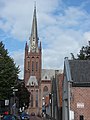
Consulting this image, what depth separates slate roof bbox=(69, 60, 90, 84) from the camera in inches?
1331

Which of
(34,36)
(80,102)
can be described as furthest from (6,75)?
(34,36)

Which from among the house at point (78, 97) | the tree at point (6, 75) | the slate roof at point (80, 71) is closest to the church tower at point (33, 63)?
the tree at point (6, 75)

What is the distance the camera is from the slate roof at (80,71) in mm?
33816

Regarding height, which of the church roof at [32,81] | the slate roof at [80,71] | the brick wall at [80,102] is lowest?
the brick wall at [80,102]

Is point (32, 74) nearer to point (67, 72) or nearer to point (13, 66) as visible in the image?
point (13, 66)

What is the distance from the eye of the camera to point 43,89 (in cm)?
15825

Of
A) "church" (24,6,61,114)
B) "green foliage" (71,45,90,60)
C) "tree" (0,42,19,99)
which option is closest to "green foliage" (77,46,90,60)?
"green foliage" (71,45,90,60)

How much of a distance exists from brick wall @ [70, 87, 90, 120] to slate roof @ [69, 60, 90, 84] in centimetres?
99

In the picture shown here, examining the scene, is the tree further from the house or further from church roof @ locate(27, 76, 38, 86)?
church roof @ locate(27, 76, 38, 86)

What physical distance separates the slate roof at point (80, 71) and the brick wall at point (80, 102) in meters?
0.99

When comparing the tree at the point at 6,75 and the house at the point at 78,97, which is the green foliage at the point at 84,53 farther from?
the house at the point at 78,97

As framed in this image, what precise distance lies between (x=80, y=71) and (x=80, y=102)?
3.76 meters

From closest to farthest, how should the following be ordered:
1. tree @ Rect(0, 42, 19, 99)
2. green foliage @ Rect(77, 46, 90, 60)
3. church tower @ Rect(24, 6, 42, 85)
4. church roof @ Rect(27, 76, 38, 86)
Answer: tree @ Rect(0, 42, 19, 99) < green foliage @ Rect(77, 46, 90, 60) < church roof @ Rect(27, 76, 38, 86) < church tower @ Rect(24, 6, 42, 85)

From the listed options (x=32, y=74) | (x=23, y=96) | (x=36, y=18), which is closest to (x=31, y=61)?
(x=32, y=74)
